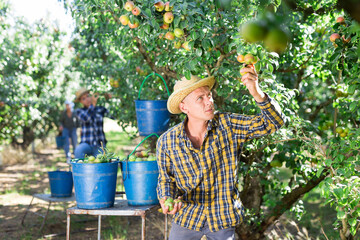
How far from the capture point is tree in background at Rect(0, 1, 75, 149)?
6820mm

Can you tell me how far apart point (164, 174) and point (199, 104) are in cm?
47

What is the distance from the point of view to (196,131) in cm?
248

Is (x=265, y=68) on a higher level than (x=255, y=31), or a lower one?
higher

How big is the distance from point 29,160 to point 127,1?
980cm

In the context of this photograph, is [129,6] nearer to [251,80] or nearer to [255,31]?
[251,80]

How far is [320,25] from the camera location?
11.7ft

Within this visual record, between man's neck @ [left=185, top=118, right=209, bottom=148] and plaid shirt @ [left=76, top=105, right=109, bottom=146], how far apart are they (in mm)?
3005

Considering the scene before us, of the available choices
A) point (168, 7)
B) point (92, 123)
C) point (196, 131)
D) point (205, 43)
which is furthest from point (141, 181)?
point (92, 123)

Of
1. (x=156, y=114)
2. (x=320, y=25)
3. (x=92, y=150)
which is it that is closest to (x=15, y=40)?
(x=92, y=150)

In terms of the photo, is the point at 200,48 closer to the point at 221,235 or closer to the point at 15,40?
the point at 221,235

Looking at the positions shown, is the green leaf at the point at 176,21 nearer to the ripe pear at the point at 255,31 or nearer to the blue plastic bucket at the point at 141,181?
the blue plastic bucket at the point at 141,181

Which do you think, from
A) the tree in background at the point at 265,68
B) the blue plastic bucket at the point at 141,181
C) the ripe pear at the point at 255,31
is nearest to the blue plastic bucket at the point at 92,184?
the blue plastic bucket at the point at 141,181

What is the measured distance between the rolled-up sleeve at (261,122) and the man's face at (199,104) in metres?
0.17

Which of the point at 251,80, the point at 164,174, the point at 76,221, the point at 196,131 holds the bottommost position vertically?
the point at 76,221
